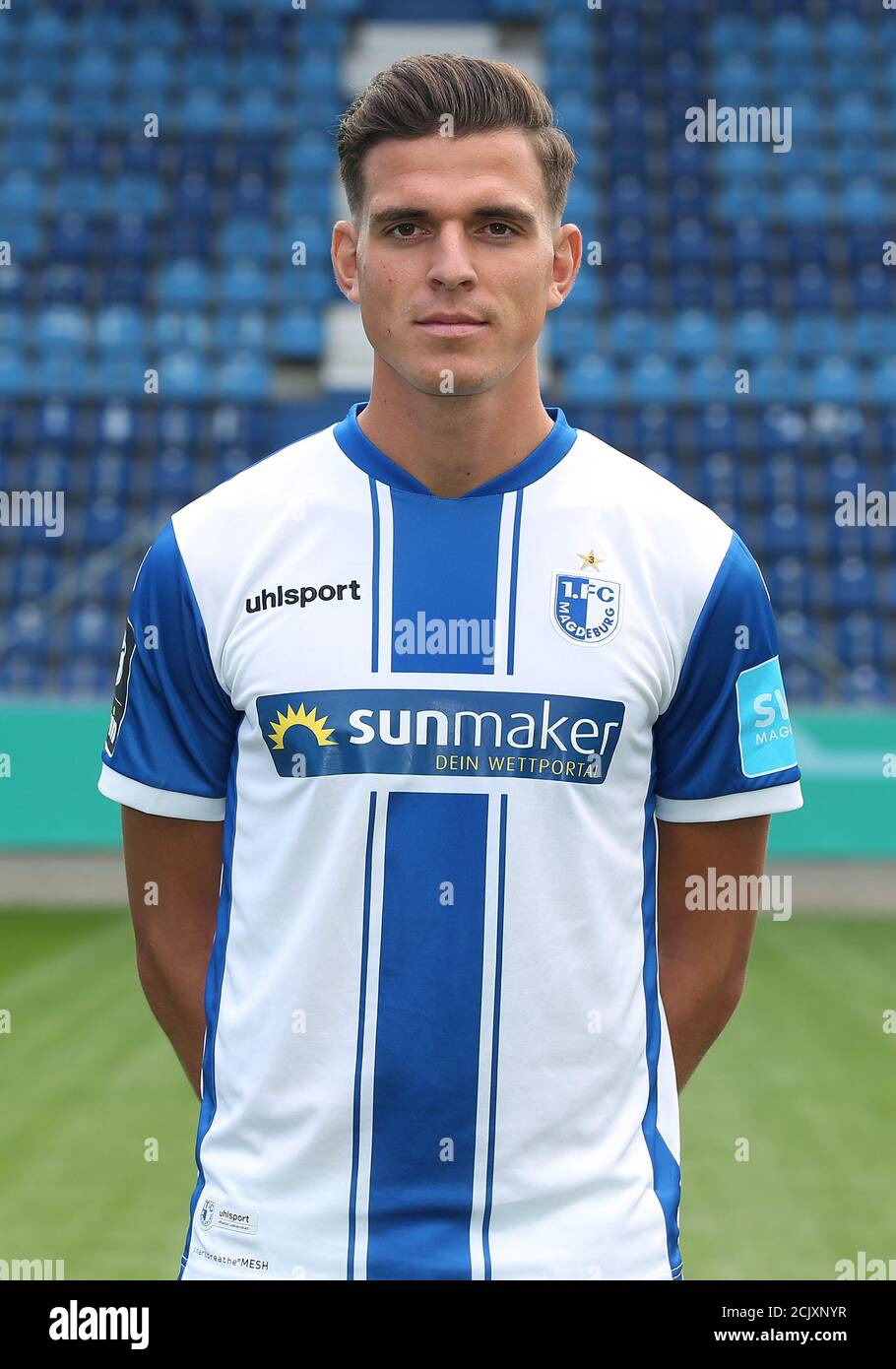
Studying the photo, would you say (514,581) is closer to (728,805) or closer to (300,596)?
(300,596)

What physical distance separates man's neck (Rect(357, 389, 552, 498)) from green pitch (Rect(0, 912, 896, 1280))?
2599mm

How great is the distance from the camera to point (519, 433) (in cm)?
162

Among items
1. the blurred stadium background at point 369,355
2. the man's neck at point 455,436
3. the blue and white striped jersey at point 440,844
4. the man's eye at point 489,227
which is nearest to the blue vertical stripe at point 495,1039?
the blue and white striped jersey at point 440,844

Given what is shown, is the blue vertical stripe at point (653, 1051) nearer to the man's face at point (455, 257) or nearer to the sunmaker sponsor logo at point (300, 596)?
the sunmaker sponsor logo at point (300, 596)

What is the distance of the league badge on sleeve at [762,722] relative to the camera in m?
1.64

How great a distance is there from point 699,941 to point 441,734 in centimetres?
49

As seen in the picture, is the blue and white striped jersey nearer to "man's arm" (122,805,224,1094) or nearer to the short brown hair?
"man's arm" (122,805,224,1094)

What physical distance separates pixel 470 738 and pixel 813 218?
1176 cm

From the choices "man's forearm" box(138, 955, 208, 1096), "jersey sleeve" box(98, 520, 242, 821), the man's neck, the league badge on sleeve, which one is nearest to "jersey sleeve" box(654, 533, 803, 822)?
the league badge on sleeve

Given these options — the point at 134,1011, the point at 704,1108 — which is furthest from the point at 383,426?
the point at 134,1011

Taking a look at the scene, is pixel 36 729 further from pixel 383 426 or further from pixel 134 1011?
pixel 383 426

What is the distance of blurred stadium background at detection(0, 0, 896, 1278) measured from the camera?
662 cm

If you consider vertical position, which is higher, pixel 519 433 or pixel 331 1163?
pixel 519 433

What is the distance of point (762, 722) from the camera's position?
167cm
